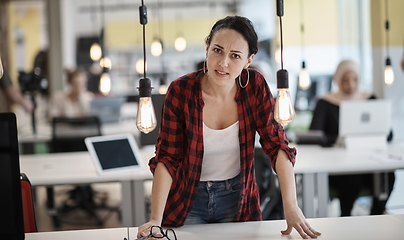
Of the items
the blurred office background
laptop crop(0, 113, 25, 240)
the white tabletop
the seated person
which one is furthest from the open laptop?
the seated person

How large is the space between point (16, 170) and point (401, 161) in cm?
244

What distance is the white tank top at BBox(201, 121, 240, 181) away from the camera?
186 centimetres

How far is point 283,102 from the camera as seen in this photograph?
1.62 metres

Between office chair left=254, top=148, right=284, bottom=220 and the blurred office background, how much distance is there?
87 cm

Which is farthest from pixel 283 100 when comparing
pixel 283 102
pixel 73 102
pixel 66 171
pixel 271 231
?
pixel 73 102

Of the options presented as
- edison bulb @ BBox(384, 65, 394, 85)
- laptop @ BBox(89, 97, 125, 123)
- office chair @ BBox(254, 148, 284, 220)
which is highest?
edison bulb @ BBox(384, 65, 394, 85)

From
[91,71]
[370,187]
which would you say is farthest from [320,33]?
[91,71]

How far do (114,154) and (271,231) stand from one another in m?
1.51

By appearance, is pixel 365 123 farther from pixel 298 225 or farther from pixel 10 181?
pixel 10 181

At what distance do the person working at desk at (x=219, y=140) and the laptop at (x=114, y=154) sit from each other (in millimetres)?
1027

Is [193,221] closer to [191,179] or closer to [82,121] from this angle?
[191,179]

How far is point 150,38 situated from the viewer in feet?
40.3

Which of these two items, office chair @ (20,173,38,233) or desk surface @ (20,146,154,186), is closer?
office chair @ (20,173,38,233)

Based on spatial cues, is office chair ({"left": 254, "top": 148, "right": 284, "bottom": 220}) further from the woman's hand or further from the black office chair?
the black office chair
